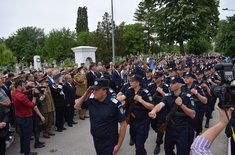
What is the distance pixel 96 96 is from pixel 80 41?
55.7 metres

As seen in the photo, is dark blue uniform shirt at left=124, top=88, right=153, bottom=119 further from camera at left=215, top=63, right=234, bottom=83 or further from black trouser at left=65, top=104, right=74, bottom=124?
black trouser at left=65, top=104, right=74, bottom=124

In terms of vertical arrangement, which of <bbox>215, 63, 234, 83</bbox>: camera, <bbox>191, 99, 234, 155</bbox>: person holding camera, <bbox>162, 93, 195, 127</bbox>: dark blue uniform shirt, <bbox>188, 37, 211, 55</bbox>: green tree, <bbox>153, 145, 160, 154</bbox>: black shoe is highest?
<bbox>188, 37, 211, 55</bbox>: green tree

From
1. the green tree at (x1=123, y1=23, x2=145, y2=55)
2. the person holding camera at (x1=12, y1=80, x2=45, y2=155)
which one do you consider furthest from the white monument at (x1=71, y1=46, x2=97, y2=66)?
the green tree at (x1=123, y1=23, x2=145, y2=55)

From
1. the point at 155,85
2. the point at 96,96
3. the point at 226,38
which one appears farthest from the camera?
the point at 226,38

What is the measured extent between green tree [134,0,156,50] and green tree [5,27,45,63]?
85.0 ft

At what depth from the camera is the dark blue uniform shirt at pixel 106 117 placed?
4.41 meters

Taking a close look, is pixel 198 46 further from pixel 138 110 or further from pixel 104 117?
pixel 104 117

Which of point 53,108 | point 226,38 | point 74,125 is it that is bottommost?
point 74,125

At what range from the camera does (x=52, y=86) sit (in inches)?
360

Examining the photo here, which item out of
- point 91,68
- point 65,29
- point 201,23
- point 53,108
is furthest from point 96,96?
point 65,29

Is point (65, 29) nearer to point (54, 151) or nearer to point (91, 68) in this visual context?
point (91, 68)

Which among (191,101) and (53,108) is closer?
(191,101)

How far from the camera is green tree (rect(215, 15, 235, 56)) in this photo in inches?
755

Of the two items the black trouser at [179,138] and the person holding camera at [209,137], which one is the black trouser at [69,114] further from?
the person holding camera at [209,137]
